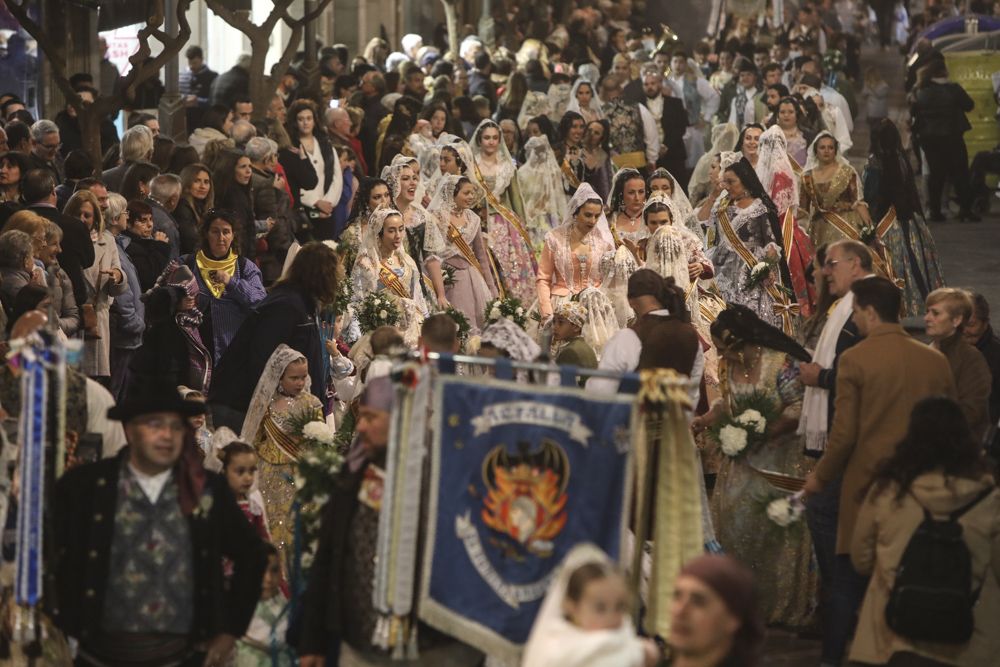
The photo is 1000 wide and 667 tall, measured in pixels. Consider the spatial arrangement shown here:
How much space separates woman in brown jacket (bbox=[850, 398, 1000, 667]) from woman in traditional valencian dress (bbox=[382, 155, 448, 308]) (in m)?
6.38

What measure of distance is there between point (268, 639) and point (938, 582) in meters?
2.77

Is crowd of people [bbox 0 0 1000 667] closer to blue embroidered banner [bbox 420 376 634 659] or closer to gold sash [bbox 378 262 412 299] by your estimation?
gold sash [bbox 378 262 412 299]

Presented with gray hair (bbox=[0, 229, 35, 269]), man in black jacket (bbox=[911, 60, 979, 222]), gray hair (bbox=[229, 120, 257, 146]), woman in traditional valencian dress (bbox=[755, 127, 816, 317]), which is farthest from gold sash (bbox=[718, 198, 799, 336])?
man in black jacket (bbox=[911, 60, 979, 222])

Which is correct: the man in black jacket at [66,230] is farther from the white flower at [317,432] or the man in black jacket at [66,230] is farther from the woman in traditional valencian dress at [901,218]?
the woman in traditional valencian dress at [901,218]

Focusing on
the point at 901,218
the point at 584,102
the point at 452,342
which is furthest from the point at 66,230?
the point at 584,102

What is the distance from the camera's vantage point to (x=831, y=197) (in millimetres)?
16391

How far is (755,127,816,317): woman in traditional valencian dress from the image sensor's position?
50.8 feet

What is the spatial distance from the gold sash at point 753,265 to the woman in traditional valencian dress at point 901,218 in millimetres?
1604

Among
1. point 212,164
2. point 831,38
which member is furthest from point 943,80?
point 831,38

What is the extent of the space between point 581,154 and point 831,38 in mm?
21760

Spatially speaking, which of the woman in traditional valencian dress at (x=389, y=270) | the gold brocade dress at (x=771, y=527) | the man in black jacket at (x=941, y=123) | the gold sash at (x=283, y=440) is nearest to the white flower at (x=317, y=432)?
the gold sash at (x=283, y=440)

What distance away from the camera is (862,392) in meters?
8.65

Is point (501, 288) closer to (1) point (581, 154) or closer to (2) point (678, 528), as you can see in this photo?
(1) point (581, 154)

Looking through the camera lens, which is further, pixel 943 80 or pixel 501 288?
pixel 943 80
